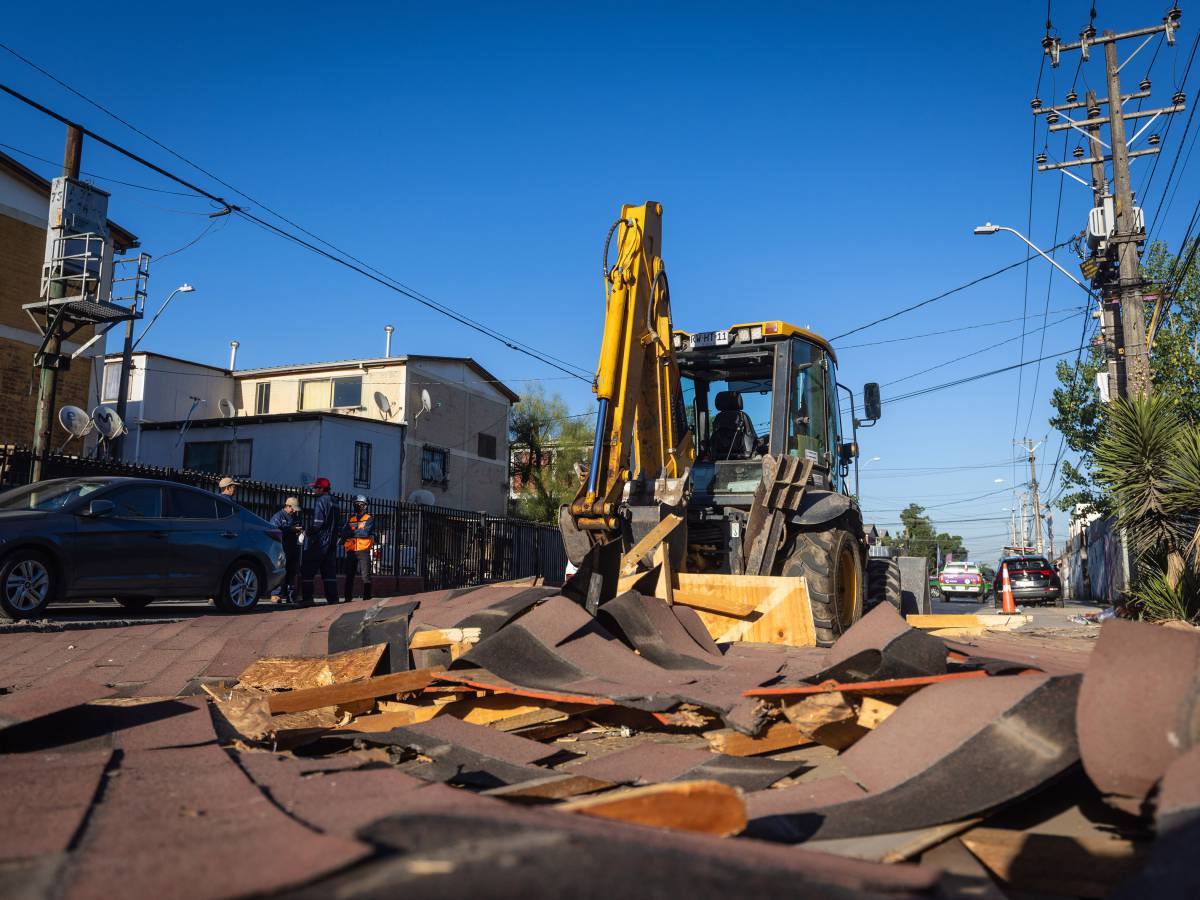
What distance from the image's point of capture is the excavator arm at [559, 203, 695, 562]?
7125mm

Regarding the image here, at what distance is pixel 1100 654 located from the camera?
10.1 ft

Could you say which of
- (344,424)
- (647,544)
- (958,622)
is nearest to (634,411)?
(647,544)

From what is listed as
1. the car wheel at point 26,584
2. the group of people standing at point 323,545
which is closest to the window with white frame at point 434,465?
the group of people standing at point 323,545

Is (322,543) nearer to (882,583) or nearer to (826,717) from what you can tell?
(882,583)

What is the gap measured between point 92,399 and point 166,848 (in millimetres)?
28235

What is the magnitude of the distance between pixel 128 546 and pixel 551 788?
9407 mm

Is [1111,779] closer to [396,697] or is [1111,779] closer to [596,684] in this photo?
[596,684]

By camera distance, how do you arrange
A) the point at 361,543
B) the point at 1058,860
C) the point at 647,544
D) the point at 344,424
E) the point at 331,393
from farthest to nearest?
the point at 331,393, the point at 344,424, the point at 361,543, the point at 647,544, the point at 1058,860

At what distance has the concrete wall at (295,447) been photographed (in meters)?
30.5

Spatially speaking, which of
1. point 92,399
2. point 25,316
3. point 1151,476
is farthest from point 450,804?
point 92,399

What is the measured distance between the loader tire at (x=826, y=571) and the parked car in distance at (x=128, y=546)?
7.83 meters

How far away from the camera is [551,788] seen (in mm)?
3391

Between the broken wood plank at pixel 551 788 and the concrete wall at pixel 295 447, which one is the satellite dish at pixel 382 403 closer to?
the concrete wall at pixel 295 447

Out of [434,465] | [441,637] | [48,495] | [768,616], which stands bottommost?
[441,637]
